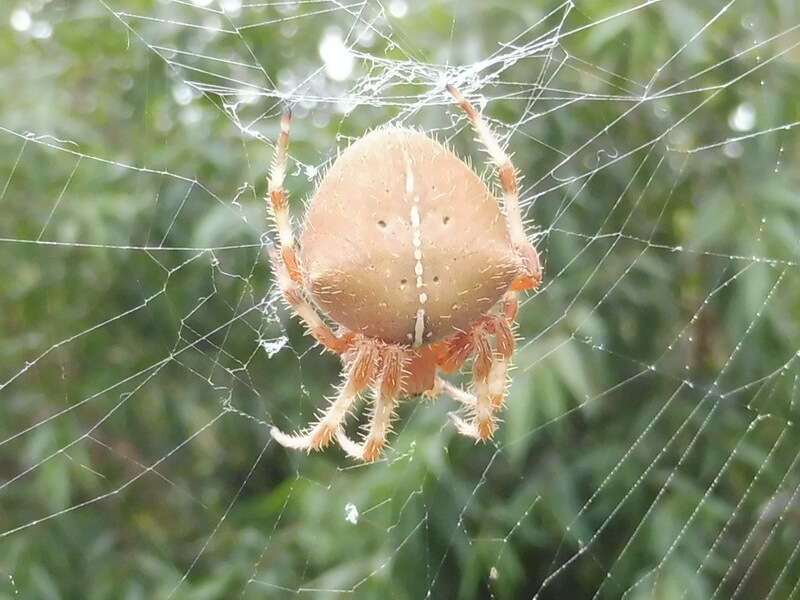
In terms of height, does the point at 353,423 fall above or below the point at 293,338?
below

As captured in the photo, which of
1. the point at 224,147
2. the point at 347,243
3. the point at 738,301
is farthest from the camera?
the point at 224,147

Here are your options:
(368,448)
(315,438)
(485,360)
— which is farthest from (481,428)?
(315,438)

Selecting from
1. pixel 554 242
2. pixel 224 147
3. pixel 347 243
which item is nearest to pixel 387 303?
pixel 347 243

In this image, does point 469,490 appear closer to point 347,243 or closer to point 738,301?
point 738,301

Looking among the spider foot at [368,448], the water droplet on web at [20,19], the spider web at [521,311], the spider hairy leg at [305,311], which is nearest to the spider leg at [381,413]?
the spider foot at [368,448]

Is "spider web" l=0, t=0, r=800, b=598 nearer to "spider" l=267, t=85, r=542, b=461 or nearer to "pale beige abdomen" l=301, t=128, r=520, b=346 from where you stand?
"spider" l=267, t=85, r=542, b=461

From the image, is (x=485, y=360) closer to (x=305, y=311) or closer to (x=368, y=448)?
(x=368, y=448)

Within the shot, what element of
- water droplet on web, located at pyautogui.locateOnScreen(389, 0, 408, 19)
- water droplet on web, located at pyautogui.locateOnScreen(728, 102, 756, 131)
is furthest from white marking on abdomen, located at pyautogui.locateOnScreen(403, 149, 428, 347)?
water droplet on web, located at pyautogui.locateOnScreen(728, 102, 756, 131)

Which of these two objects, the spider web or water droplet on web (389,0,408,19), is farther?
water droplet on web (389,0,408,19)

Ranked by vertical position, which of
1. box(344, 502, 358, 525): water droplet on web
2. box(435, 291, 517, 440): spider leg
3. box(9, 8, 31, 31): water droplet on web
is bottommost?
box(344, 502, 358, 525): water droplet on web
